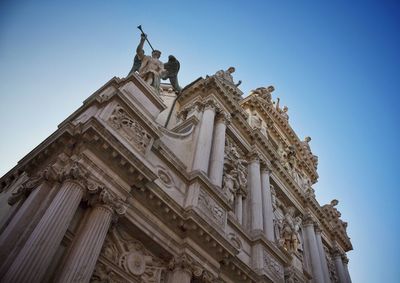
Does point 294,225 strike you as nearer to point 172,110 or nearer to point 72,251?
point 172,110

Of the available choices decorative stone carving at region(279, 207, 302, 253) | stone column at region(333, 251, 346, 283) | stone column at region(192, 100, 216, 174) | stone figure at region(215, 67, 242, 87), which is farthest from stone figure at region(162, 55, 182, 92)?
stone column at region(333, 251, 346, 283)

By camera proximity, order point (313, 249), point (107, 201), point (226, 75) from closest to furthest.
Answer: point (107, 201)
point (313, 249)
point (226, 75)

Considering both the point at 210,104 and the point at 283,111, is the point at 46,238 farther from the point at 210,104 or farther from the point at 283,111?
the point at 283,111

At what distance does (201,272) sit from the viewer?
8445 millimetres

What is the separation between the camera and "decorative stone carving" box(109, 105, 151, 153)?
27.6 feet

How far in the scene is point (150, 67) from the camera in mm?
11172

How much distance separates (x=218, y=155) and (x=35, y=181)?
611 centimetres

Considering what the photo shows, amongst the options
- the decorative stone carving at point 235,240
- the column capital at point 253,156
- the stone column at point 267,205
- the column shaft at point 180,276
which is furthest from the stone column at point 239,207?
the column shaft at point 180,276

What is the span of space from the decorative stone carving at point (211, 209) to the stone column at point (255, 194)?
2.27m

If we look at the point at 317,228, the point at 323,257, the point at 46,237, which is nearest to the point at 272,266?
the point at 323,257

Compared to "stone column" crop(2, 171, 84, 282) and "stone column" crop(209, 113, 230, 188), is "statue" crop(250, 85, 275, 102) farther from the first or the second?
"stone column" crop(2, 171, 84, 282)

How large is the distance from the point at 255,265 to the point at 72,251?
240 inches

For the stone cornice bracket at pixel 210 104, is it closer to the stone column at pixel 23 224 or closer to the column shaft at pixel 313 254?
the column shaft at pixel 313 254

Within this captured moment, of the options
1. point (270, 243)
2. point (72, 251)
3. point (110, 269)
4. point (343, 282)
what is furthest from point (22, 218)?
point (343, 282)
